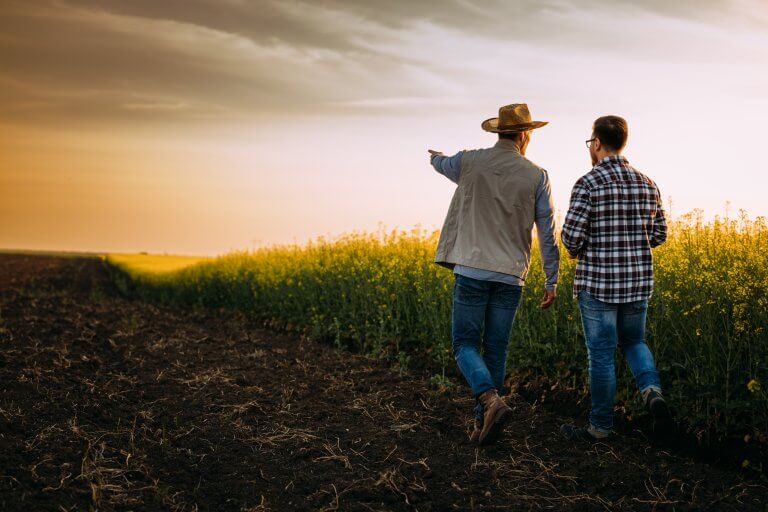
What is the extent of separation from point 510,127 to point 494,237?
0.91m

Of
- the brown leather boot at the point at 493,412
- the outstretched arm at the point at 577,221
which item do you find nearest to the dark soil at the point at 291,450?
the brown leather boot at the point at 493,412

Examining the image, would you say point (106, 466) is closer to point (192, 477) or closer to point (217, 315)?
point (192, 477)

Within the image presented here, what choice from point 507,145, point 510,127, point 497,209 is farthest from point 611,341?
point 510,127

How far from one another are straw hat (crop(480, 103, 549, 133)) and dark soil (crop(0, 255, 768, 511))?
109 inches

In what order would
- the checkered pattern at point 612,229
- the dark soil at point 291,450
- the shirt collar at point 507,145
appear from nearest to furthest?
the dark soil at point 291,450 < the checkered pattern at point 612,229 < the shirt collar at point 507,145

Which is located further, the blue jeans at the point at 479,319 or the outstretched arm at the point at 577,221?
the blue jeans at the point at 479,319

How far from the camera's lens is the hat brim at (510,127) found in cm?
531

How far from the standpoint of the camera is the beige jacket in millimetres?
5246

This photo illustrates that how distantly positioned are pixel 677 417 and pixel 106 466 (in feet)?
16.7

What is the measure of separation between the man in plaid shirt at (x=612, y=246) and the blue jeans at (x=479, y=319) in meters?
0.61

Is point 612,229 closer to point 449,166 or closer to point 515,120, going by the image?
point 515,120

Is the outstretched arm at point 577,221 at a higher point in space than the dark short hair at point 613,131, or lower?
lower

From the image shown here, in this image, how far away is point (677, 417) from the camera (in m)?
6.09

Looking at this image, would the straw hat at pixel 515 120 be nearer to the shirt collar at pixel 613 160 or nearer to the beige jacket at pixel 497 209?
the beige jacket at pixel 497 209
